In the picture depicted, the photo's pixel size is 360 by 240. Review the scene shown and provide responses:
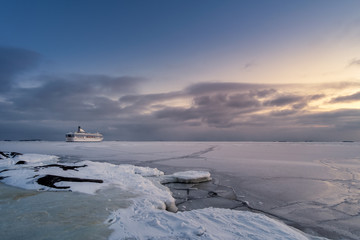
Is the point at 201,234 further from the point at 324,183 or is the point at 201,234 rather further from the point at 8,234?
the point at 324,183

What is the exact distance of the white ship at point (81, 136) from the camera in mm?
88450

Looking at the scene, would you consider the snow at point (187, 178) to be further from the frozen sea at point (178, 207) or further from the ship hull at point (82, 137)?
the ship hull at point (82, 137)

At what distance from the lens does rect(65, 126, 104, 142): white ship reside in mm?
88450

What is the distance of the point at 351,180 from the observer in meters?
9.57

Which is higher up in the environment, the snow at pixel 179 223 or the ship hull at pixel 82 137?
the ship hull at pixel 82 137

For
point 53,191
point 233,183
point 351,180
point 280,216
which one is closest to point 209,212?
point 280,216

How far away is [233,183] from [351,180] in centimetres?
572

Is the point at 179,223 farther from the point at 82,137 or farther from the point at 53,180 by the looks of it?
the point at 82,137

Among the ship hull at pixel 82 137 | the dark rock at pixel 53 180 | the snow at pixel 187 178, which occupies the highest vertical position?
the ship hull at pixel 82 137

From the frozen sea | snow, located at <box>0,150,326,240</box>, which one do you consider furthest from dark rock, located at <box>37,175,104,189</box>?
snow, located at <box>0,150,326,240</box>

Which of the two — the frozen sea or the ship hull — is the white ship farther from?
the frozen sea

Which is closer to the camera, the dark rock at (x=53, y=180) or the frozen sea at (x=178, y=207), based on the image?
the frozen sea at (x=178, y=207)

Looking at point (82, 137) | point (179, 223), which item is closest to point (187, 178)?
point (179, 223)

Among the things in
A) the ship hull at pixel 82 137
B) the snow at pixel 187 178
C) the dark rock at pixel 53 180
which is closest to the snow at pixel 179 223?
the dark rock at pixel 53 180
